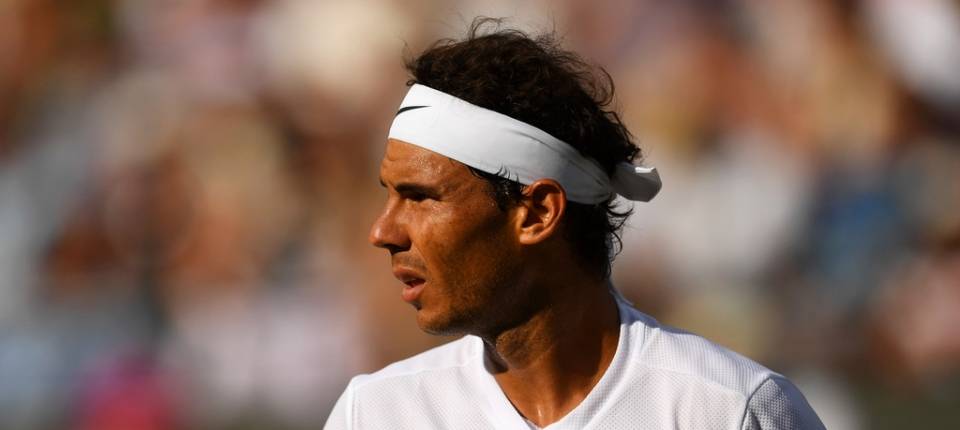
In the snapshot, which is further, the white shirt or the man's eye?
the man's eye

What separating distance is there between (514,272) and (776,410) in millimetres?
570

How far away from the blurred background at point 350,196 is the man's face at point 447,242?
3444 mm

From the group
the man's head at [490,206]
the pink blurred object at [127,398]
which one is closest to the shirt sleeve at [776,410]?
the man's head at [490,206]

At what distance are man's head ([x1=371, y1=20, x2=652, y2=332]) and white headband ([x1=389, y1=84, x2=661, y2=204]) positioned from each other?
0.6 inches

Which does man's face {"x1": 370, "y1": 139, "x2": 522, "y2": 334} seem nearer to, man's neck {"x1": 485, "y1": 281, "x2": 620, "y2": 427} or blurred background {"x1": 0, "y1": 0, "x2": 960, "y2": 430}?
man's neck {"x1": 485, "y1": 281, "x2": 620, "y2": 427}

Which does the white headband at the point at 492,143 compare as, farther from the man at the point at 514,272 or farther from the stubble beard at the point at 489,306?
the stubble beard at the point at 489,306

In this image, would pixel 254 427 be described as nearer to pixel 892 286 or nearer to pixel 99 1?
pixel 99 1

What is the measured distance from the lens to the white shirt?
254 cm

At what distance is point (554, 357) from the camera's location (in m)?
2.72

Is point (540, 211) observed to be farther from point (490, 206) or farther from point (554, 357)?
point (554, 357)

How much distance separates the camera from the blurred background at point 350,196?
6.21 m

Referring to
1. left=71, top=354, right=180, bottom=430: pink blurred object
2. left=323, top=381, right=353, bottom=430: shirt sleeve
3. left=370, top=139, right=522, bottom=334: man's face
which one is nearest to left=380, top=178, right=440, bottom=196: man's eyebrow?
left=370, top=139, right=522, bottom=334: man's face

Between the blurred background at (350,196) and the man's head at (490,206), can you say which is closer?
the man's head at (490,206)

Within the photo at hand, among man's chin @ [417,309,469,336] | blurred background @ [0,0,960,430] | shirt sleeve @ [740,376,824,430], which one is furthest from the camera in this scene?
blurred background @ [0,0,960,430]
